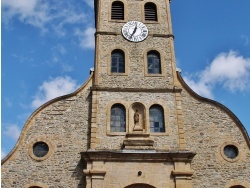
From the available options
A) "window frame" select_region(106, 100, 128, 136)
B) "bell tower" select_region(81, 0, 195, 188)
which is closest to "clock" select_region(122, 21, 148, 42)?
"bell tower" select_region(81, 0, 195, 188)

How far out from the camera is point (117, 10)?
23.5m

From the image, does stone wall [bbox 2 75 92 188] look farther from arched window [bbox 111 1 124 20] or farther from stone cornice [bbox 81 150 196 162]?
arched window [bbox 111 1 124 20]

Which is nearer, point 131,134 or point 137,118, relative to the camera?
point 131,134

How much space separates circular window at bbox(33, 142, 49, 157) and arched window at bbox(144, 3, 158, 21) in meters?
9.72

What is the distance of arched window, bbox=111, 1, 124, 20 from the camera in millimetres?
23244

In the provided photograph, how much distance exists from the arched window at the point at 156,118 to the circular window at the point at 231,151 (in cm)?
331

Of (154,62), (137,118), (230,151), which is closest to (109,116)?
(137,118)

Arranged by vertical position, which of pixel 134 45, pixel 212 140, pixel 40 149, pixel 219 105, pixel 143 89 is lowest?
pixel 40 149

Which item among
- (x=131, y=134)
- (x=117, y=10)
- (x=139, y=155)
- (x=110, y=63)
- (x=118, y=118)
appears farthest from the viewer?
(x=117, y=10)

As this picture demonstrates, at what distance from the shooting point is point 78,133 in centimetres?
1931

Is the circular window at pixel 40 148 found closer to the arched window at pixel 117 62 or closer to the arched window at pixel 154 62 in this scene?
the arched window at pixel 117 62

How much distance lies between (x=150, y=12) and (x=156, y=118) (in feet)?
23.8

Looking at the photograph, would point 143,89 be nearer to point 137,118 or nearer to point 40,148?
point 137,118

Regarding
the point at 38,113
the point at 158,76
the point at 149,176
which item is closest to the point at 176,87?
the point at 158,76
